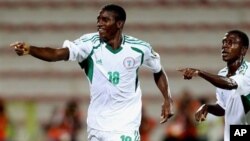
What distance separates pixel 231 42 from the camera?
33.3 ft

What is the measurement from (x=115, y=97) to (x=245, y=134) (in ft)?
4.15

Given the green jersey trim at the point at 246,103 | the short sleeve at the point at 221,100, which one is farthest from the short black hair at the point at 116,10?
the green jersey trim at the point at 246,103

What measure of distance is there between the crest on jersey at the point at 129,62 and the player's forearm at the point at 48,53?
1.91 feet

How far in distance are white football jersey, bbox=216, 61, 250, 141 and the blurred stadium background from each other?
21.7ft

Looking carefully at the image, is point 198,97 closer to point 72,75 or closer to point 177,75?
point 177,75

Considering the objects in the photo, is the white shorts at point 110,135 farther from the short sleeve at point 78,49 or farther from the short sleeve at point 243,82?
the short sleeve at point 243,82

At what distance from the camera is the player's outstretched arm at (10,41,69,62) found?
30.5ft

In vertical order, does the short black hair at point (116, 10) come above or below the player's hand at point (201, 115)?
above

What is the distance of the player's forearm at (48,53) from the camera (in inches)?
373

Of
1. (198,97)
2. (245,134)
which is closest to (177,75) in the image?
(198,97)

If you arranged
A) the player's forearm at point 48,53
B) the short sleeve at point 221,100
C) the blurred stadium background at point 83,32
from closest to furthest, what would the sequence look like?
the player's forearm at point 48,53, the short sleeve at point 221,100, the blurred stadium background at point 83,32

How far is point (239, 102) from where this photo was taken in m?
10.3

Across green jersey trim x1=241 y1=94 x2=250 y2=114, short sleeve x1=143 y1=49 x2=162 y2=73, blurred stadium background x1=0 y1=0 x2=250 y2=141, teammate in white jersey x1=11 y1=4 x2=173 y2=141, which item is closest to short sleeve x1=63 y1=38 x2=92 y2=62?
teammate in white jersey x1=11 y1=4 x2=173 y2=141

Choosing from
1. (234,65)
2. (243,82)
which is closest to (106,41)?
(234,65)
